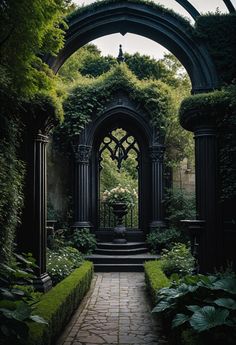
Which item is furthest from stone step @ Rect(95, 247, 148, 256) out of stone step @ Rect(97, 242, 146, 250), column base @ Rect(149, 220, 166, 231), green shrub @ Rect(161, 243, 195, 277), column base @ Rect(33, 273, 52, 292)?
column base @ Rect(33, 273, 52, 292)

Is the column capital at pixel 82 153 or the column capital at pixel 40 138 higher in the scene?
the column capital at pixel 82 153

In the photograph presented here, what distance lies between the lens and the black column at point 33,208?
6.52 metres

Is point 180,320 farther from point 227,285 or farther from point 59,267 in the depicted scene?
point 59,267

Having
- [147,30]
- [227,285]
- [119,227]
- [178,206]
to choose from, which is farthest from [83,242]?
[227,285]

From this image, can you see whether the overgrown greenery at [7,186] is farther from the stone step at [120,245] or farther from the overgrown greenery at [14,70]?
the stone step at [120,245]

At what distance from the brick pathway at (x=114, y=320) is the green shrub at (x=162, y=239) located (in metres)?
3.51

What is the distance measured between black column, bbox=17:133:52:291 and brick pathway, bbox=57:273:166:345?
2.91ft

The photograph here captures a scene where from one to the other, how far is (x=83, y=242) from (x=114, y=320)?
21.0ft

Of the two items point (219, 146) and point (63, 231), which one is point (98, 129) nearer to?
point (63, 231)

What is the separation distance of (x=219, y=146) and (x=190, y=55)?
168cm

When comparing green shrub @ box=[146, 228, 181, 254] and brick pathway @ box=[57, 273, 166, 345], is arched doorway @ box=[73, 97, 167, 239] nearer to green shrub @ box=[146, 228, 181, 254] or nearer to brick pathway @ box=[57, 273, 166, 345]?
green shrub @ box=[146, 228, 181, 254]

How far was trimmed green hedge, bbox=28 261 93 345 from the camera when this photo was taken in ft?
12.4

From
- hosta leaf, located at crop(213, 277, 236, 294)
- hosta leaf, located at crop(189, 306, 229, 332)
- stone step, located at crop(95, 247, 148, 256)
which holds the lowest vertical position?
stone step, located at crop(95, 247, 148, 256)

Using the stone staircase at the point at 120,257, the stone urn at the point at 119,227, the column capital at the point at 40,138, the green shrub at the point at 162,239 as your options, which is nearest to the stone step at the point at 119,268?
the stone staircase at the point at 120,257
